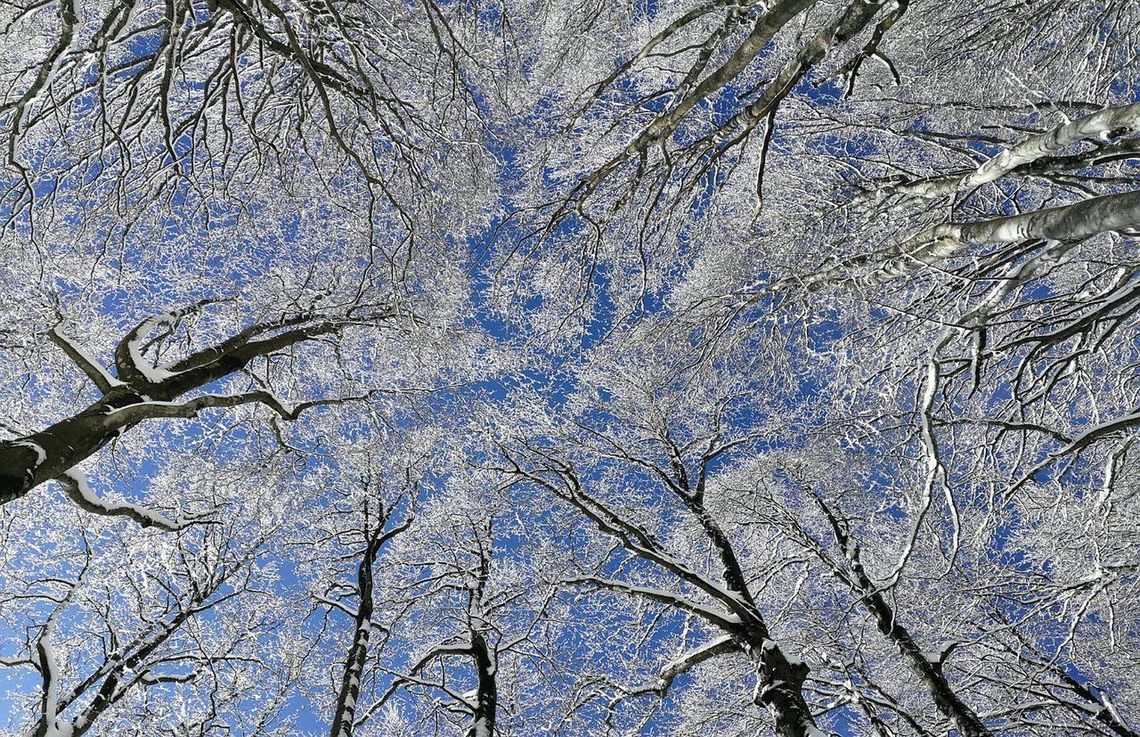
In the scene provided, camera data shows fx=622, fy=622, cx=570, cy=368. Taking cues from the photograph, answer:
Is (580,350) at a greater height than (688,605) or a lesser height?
greater

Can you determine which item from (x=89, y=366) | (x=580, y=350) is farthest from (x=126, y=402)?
(x=580, y=350)

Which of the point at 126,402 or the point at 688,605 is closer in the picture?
the point at 126,402

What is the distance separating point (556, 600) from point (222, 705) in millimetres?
5005

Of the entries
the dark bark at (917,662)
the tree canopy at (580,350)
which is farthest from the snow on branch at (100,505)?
the dark bark at (917,662)

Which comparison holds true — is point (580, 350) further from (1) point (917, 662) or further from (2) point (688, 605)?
(1) point (917, 662)

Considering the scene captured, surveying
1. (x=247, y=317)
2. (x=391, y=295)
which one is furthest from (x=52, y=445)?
(x=391, y=295)

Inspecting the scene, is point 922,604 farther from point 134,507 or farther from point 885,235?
point 134,507

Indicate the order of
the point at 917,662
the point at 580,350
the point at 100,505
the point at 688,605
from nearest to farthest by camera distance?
the point at 100,505, the point at 917,662, the point at 688,605, the point at 580,350

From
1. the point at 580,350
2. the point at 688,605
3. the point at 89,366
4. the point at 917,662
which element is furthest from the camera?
the point at 580,350

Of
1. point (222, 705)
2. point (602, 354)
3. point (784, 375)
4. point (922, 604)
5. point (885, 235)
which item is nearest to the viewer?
point (885, 235)

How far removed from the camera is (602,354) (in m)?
6.81

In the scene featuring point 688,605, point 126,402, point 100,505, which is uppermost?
point 126,402

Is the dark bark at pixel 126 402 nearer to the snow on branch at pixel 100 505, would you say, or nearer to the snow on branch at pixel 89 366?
the snow on branch at pixel 89 366

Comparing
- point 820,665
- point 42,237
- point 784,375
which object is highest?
point 42,237
